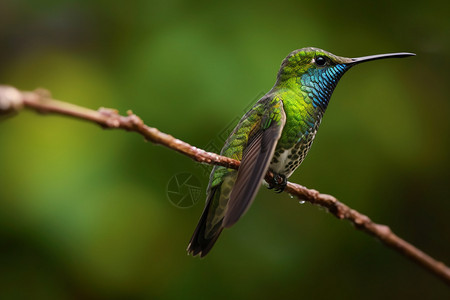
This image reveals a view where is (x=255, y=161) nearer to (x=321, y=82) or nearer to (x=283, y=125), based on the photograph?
(x=283, y=125)

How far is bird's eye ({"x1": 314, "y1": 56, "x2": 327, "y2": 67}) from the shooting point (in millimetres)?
1539

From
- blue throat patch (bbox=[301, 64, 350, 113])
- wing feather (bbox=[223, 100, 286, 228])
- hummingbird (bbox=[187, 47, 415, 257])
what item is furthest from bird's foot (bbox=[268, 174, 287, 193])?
blue throat patch (bbox=[301, 64, 350, 113])

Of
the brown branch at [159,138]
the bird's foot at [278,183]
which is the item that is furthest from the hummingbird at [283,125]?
the brown branch at [159,138]

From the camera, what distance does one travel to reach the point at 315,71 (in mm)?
1579

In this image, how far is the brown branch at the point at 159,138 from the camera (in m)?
0.63

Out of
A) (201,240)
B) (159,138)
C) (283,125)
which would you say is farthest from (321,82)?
(159,138)

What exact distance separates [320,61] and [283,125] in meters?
0.23

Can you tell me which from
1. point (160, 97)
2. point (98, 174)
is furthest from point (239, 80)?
point (98, 174)

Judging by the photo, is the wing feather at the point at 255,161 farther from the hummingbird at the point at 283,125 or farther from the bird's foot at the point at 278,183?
the bird's foot at the point at 278,183

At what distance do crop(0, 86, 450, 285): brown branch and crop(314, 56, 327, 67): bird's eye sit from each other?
1.75ft

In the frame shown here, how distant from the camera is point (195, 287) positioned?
2434mm

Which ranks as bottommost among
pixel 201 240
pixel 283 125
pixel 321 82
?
pixel 201 240

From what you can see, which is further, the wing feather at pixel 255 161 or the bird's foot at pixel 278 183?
the bird's foot at pixel 278 183

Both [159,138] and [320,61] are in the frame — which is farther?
[320,61]
